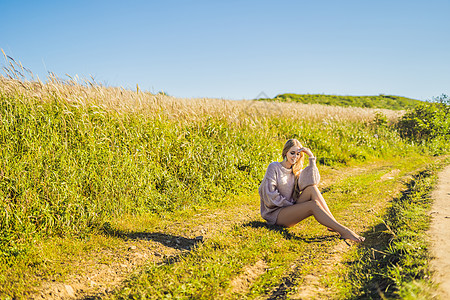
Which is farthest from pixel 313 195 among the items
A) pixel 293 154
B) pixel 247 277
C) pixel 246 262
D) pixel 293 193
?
pixel 247 277

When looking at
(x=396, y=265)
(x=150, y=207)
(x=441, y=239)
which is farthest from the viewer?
(x=150, y=207)

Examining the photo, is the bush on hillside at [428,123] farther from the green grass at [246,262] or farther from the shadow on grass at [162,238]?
the shadow on grass at [162,238]

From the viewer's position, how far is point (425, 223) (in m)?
5.00

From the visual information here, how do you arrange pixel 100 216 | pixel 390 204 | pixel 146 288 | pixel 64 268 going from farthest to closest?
1. pixel 390 204
2. pixel 100 216
3. pixel 64 268
4. pixel 146 288

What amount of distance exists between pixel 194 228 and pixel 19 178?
8.88ft

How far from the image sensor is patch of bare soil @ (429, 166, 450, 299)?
10.6 ft

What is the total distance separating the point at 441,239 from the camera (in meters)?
4.26

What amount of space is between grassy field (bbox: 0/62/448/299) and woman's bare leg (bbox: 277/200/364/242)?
0.17 metres

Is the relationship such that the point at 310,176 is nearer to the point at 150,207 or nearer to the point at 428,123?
the point at 150,207

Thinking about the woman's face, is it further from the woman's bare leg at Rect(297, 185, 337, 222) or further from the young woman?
the woman's bare leg at Rect(297, 185, 337, 222)

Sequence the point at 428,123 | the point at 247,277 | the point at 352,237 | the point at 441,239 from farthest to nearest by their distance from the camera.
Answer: the point at 428,123 < the point at 352,237 < the point at 441,239 < the point at 247,277

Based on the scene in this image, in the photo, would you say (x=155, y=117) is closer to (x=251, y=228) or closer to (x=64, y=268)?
(x=251, y=228)

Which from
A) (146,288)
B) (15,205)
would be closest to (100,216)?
(15,205)

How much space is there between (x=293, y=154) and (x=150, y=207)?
2.77 m
